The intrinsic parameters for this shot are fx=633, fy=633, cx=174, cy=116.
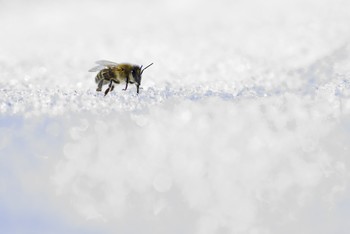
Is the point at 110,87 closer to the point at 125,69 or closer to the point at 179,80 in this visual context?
the point at 125,69

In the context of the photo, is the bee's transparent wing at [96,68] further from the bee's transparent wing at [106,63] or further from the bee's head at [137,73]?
the bee's head at [137,73]

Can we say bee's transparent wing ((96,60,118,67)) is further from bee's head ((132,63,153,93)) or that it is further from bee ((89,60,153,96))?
bee's head ((132,63,153,93))

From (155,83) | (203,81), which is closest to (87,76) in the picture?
(155,83)

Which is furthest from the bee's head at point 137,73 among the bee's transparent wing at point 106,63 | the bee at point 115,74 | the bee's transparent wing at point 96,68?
the bee's transparent wing at point 96,68

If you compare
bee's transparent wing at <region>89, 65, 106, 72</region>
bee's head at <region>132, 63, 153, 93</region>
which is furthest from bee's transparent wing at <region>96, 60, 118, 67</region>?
bee's head at <region>132, 63, 153, 93</region>

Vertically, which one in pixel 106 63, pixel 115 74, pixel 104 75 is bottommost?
pixel 104 75

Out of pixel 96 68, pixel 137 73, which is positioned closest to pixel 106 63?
pixel 96 68

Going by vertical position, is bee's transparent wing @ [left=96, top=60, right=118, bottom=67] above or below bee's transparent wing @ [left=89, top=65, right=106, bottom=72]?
above

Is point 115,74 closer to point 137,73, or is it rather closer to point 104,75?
point 104,75
